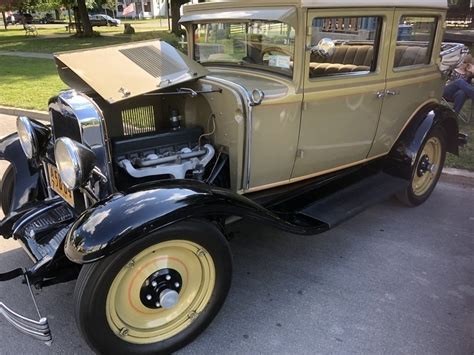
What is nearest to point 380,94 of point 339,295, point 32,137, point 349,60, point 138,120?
point 349,60

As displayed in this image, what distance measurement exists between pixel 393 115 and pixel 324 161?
0.79 meters

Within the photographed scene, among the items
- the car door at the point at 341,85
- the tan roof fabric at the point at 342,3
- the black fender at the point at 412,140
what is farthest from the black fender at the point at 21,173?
the black fender at the point at 412,140

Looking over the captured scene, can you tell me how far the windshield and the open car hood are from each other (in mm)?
487

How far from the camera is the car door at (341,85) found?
9.44ft

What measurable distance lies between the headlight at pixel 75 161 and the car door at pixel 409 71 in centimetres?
229

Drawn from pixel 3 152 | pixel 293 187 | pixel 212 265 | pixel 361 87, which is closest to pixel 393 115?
pixel 361 87

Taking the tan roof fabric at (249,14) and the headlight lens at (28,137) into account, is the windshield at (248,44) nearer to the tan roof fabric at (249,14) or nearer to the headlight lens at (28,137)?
the tan roof fabric at (249,14)

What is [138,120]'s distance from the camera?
2949 millimetres

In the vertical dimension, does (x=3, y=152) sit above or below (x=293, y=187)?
above

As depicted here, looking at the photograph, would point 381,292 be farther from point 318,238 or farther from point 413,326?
point 318,238

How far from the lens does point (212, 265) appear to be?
7.86 feet

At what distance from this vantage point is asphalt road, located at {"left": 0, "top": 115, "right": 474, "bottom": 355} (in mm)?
2428

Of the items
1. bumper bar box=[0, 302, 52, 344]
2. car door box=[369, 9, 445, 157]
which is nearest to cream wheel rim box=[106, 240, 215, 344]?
bumper bar box=[0, 302, 52, 344]

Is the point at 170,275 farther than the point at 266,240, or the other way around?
the point at 266,240
